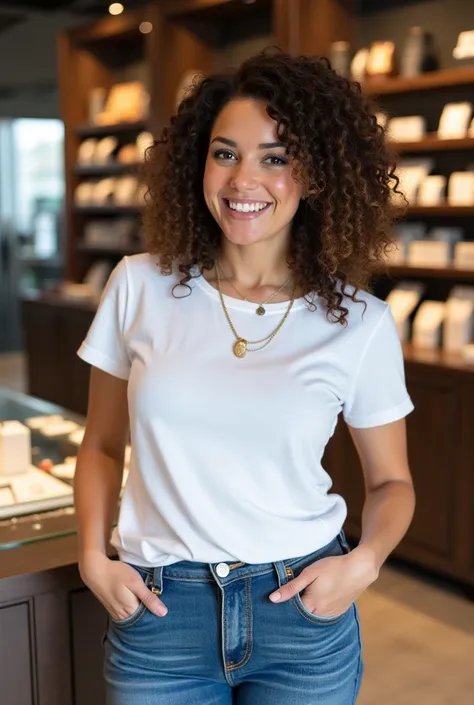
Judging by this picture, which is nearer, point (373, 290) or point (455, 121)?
point (373, 290)

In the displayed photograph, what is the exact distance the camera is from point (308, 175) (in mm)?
1366

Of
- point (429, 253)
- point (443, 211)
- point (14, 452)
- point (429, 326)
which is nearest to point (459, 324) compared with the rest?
point (429, 326)

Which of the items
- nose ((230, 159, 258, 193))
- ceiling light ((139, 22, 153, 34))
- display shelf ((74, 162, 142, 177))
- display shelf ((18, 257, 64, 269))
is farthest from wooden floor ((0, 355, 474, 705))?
display shelf ((18, 257, 64, 269))

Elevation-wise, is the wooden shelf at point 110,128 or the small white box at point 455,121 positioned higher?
the wooden shelf at point 110,128

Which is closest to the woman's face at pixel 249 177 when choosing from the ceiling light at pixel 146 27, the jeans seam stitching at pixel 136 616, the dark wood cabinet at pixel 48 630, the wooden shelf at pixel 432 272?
the jeans seam stitching at pixel 136 616

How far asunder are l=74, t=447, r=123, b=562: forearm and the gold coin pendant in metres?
0.31

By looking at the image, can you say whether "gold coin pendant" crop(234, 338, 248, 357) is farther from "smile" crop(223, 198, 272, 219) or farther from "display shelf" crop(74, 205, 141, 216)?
"display shelf" crop(74, 205, 141, 216)

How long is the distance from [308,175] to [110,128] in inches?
188

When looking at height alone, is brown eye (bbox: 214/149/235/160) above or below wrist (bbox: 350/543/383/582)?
above

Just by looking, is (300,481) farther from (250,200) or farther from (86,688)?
(86,688)

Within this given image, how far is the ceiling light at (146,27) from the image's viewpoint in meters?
5.29

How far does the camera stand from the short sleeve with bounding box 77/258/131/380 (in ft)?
4.55

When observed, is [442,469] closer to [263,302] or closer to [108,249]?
[263,302]

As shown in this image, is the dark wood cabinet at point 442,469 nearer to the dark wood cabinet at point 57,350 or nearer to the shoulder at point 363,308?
the shoulder at point 363,308
